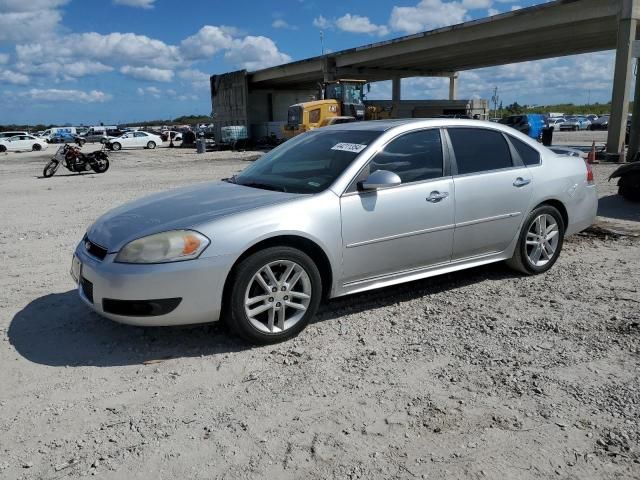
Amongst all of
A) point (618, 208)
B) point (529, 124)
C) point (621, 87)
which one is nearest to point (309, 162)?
point (618, 208)

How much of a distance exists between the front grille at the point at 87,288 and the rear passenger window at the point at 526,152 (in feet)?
12.9

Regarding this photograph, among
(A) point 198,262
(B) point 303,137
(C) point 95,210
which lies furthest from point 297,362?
(C) point 95,210

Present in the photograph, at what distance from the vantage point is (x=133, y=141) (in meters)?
42.9

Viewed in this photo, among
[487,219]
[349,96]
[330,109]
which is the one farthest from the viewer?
[349,96]

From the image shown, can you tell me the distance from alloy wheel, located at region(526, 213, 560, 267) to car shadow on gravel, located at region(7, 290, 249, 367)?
3.03m

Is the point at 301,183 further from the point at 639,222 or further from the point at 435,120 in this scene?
the point at 639,222

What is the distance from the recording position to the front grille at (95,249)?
12.4 ft

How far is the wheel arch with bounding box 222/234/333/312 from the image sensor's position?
369 cm

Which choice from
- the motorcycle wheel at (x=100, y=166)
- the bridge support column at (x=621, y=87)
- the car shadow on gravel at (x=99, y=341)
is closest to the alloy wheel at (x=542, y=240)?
the car shadow on gravel at (x=99, y=341)

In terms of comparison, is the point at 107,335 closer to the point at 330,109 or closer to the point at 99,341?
the point at 99,341

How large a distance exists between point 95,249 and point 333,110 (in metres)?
26.4

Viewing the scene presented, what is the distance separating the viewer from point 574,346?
12.5 ft

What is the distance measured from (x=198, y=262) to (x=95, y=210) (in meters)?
7.54

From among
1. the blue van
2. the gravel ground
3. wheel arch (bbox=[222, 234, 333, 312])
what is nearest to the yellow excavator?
the blue van
